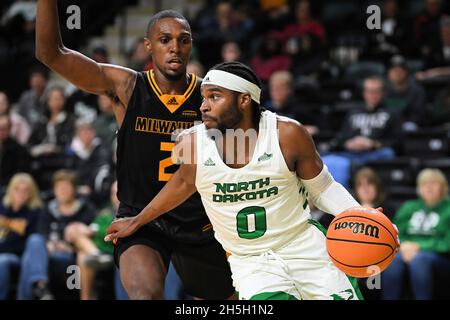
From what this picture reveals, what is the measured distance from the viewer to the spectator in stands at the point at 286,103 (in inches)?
379

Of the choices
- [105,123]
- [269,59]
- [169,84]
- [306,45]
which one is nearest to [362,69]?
[306,45]

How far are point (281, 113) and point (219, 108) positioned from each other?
515cm

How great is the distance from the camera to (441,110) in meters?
9.52

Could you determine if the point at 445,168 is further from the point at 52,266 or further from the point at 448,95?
the point at 52,266

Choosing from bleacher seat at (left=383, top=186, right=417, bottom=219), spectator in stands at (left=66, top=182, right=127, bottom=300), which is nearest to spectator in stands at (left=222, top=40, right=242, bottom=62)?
spectator in stands at (left=66, top=182, right=127, bottom=300)

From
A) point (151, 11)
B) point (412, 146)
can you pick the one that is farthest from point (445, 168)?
point (151, 11)

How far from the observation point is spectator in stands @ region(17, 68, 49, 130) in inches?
452

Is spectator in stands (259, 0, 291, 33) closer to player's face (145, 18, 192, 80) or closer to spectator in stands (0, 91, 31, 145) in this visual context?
spectator in stands (0, 91, 31, 145)

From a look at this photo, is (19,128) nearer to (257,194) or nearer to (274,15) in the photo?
(274,15)

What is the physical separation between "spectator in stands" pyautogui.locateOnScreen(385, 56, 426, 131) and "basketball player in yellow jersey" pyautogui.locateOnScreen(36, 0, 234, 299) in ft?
16.0

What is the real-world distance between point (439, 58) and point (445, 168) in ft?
7.01

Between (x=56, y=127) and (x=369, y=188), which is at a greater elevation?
(x=56, y=127)

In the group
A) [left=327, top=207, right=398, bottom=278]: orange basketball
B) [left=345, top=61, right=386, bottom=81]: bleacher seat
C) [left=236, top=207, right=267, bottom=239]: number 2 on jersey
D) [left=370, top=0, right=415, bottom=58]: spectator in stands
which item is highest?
[left=370, top=0, right=415, bottom=58]: spectator in stands

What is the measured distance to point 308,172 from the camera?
175 inches
